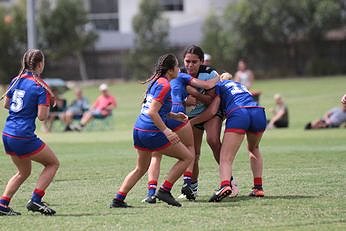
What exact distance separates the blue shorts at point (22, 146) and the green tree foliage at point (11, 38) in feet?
171

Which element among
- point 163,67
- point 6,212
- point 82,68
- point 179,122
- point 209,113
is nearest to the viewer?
point 6,212

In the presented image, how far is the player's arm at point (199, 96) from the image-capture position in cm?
1190

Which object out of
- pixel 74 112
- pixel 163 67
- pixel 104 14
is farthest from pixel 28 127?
pixel 104 14

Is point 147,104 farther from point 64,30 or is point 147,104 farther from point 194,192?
point 64,30

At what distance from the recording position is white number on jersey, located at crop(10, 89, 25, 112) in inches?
424

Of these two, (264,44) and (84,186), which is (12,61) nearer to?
(264,44)

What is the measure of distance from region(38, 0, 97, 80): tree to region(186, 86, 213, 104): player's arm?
52203 millimetres

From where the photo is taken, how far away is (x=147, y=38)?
6644 centimetres

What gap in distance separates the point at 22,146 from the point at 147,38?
5602 centimetres

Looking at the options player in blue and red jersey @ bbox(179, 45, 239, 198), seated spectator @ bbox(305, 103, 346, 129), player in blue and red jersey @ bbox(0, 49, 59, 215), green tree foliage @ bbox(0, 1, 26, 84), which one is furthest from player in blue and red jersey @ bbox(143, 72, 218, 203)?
green tree foliage @ bbox(0, 1, 26, 84)

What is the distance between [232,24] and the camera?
6338cm

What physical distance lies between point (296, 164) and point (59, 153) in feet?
19.4

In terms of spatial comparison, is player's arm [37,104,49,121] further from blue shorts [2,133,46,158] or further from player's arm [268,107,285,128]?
player's arm [268,107,285,128]

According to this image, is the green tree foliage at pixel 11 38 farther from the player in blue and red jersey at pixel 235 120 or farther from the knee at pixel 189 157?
the knee at pixel 189 157
